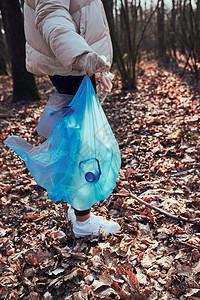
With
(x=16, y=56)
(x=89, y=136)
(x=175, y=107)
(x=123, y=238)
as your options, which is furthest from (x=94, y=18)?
(x=16, y=56)

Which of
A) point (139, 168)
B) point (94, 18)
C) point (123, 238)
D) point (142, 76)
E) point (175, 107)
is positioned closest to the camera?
point (94, 18)

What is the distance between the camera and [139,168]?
2908mm

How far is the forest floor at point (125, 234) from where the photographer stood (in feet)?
5.24

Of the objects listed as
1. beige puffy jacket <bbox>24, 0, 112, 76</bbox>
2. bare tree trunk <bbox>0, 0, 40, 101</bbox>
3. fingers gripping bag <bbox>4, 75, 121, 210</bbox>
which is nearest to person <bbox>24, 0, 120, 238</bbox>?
beige puffy jacket <bbox>24, 0, 112, 76</bbox>

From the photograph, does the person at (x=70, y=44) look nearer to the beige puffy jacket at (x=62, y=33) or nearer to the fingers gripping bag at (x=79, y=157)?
the beige puffy jacket at (x=62, y=33)

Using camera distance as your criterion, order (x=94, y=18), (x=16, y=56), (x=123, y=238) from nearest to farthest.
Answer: (x=94, y=18), (x=123, y=238), (x=16, y=56)

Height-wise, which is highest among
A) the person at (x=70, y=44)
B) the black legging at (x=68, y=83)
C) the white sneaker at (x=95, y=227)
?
the person at (x=70, y=44)

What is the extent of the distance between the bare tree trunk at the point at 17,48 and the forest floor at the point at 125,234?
2325mm

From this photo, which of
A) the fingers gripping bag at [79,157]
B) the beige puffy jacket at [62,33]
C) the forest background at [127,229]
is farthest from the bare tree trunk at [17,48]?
the fingers gripping bag at [79,157]

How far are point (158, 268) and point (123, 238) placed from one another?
1.20ft

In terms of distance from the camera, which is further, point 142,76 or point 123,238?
point 142,76

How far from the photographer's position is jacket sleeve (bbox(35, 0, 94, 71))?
4.56ft

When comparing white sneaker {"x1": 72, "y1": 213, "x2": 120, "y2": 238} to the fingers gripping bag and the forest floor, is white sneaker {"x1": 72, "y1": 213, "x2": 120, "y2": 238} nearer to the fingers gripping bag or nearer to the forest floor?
the forest floor

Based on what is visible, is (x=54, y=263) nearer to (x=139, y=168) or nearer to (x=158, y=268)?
(x=158, y=268)
